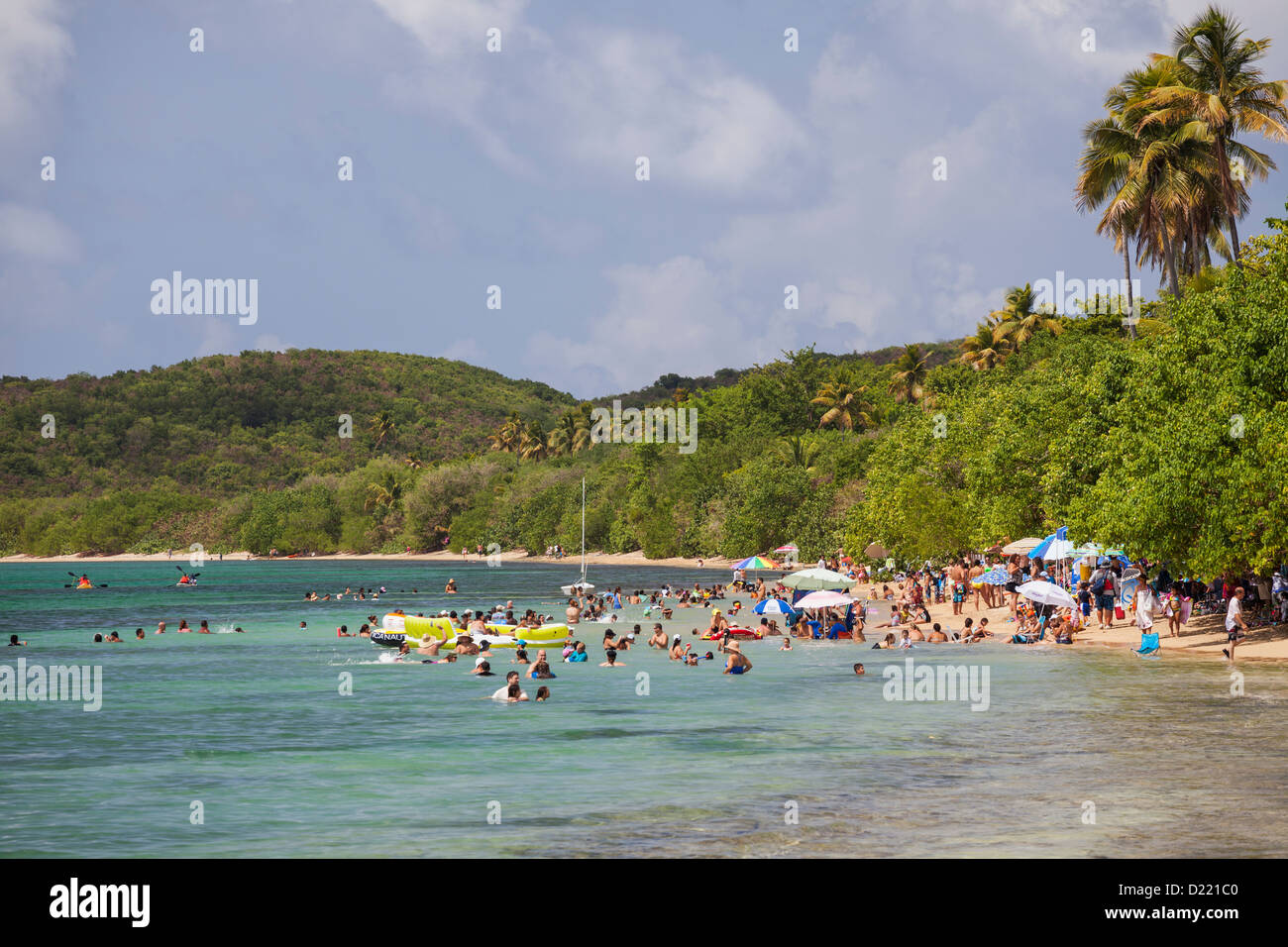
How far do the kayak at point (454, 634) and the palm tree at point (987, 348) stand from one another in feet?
176

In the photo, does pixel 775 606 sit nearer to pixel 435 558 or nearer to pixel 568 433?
pixel 435 558

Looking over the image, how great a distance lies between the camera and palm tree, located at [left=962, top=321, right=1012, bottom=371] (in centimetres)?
8844

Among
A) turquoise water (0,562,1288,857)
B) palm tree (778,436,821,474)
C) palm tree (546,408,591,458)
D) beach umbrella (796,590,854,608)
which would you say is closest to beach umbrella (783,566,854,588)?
beach umbrella (796,590,854,608)

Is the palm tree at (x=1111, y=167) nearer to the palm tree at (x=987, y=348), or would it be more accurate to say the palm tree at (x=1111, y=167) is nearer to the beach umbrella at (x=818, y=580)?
the beach umbrella at (x=818, y=580)

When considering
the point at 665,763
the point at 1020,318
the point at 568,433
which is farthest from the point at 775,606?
the point at 568,433

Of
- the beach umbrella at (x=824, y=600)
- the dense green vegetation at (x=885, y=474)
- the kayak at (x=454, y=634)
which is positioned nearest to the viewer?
the dense green vegetation at (x=885, y=474)

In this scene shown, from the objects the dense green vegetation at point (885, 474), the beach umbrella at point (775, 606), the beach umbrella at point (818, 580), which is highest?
the dense green vegetation at point (885, 474)

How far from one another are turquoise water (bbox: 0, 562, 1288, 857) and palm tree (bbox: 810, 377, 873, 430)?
85.3 m

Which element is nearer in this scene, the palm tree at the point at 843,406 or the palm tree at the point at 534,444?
the palm tree at the point at 843,406

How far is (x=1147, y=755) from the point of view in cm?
1986

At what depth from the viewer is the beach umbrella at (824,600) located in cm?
4066

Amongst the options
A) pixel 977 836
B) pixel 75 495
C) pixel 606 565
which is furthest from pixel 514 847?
pixel 75 495

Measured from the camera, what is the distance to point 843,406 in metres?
125

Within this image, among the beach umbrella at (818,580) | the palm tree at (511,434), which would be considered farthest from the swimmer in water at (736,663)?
the palm tree at (511,434)
